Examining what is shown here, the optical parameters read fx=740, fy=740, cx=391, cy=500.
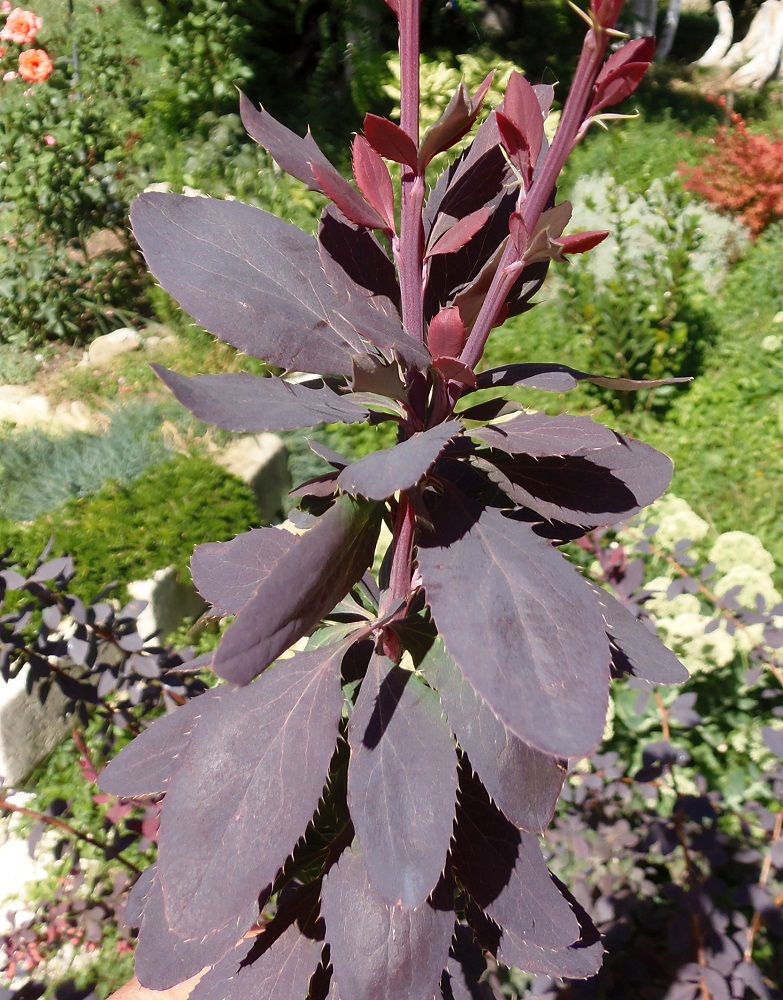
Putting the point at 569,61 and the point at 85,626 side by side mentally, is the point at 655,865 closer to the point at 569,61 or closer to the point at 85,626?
the point at 85,626

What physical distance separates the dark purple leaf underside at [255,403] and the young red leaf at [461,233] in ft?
0.55

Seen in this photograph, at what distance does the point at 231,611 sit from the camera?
2.77ft

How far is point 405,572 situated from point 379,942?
39 cm

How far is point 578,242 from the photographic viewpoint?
0.61 m

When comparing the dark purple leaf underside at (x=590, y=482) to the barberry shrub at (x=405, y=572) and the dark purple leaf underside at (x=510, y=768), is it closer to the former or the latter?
the barberry shrub at (x=405, y=572)

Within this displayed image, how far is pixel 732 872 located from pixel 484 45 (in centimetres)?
900

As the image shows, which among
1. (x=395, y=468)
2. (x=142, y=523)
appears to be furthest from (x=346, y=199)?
(x=142, y=523)

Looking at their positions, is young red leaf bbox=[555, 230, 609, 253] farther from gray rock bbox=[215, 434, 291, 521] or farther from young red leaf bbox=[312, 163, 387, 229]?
gray rock bbox=[215, 434, 291, 521]

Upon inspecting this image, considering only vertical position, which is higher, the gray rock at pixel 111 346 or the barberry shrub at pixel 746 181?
the barberry shrub at pixel 746 181

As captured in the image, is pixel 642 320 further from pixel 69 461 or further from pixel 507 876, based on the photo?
pixel 507 876

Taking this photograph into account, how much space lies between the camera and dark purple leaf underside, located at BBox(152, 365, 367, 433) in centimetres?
58

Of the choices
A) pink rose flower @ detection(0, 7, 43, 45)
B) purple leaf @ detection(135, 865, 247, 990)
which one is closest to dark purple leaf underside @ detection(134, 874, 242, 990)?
purple leaf @ detection(135, 865, 247, 990)

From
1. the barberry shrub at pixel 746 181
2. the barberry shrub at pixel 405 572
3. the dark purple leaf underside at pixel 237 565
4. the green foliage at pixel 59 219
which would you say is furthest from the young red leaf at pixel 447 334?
the barberry shrub at pixel 746 181

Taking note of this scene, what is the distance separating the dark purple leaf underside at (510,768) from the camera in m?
0.71
